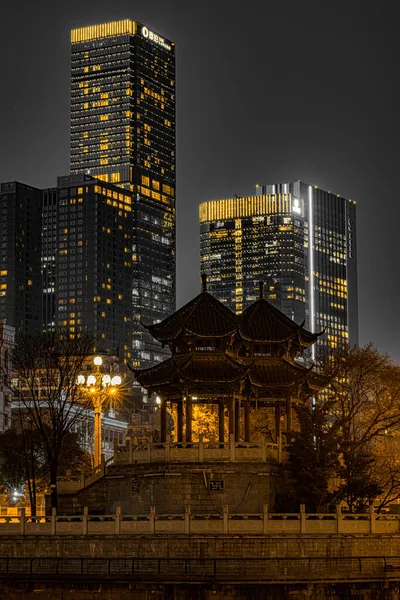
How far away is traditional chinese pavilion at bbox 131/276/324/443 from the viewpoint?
72125 mm

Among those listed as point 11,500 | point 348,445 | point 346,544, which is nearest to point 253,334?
point 348,445

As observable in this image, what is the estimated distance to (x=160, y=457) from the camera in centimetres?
6706

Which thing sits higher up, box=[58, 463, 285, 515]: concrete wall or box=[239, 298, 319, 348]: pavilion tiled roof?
box=[239, 298, 319, 348]: pavilion tiled roof

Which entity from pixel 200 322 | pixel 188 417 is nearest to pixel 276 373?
pixel 200 322

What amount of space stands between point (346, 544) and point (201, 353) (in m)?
20.0

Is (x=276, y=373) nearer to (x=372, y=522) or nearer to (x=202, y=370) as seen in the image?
(x=202, y=370)

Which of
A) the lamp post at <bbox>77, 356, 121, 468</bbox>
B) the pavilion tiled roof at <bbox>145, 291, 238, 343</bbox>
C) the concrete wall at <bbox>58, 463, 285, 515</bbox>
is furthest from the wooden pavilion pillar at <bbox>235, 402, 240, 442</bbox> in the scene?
the lamp post at <bbox>77, 356, 121, 468</bbox>

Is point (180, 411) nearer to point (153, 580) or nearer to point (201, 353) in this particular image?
point (201, 353)

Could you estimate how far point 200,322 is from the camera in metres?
73.6

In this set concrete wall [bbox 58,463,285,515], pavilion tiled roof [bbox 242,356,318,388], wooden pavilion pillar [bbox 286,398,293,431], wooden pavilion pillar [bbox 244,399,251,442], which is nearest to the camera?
concrete wall [bbox 58,463,285,515]

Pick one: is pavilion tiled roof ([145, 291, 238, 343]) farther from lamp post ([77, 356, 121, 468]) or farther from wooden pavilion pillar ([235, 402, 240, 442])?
lamp post ([77, 356, 121, 468])

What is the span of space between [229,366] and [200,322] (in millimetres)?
3449

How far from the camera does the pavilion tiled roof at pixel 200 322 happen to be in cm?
7288

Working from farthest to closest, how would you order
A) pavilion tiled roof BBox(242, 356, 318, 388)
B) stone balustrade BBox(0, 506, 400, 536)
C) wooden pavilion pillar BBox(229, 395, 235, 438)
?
pavilion tiled roof BBox(242, 356, 318, 388), wooden pavilion pillar BBox(229, 395, 235, 438), stone balustrade BBox(0, 506, 400, 536)
